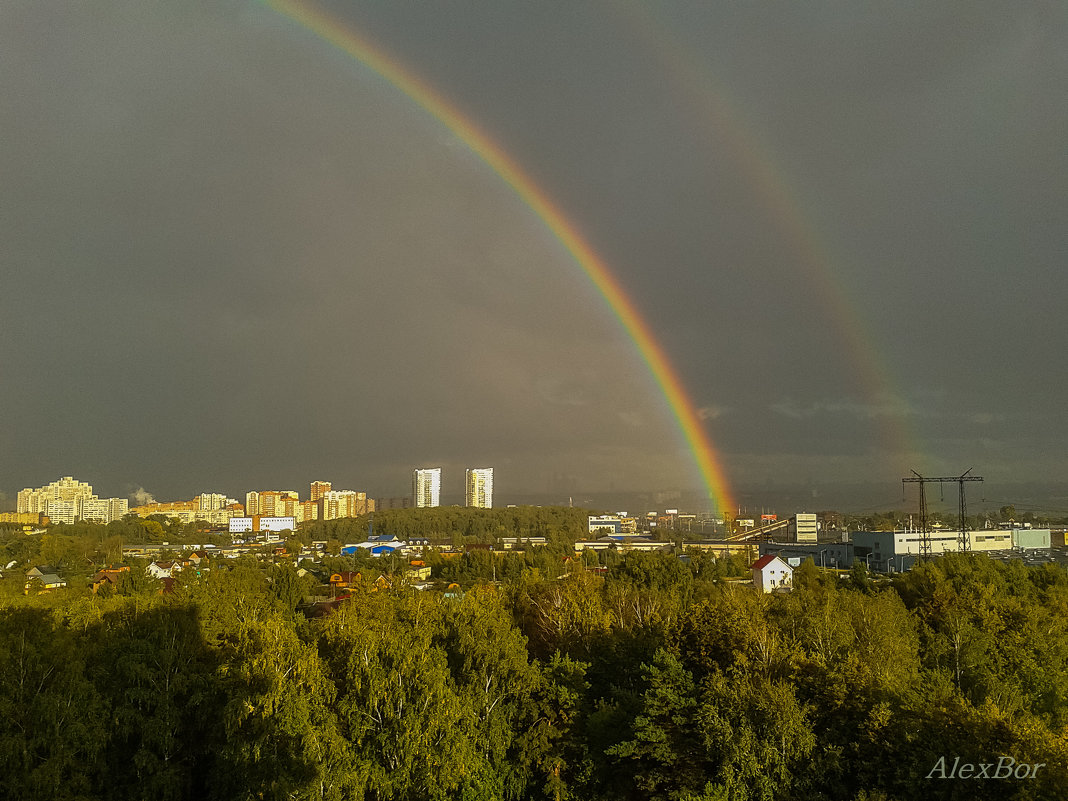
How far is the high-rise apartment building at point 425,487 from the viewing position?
569ft

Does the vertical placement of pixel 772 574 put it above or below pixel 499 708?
below

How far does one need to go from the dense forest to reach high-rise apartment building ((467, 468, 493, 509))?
149147 mm

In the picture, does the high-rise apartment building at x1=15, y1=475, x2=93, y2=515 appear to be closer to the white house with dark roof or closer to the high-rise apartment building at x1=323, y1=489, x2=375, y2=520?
the high-rise apartment building at x1=323, y1=489, x2=375, y2=520

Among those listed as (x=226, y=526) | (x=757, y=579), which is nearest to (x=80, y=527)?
(x=226, y=526)

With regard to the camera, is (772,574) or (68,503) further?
(68,503)

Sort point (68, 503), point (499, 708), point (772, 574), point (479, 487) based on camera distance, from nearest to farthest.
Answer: point (499, 708) → point (772, 574) → point (68, 503) → point (479, 487)

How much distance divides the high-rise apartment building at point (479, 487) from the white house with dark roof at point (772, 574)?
12415 centimetres

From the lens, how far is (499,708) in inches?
524

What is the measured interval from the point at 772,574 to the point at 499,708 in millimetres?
33201

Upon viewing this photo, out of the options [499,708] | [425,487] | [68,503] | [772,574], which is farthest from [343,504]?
[499,708]

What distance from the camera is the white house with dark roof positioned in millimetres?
41906

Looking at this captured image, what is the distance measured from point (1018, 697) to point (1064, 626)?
26.2 ft

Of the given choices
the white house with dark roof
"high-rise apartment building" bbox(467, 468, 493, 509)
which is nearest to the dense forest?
the white house with dark roof

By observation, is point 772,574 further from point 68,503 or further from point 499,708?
point 68,503
